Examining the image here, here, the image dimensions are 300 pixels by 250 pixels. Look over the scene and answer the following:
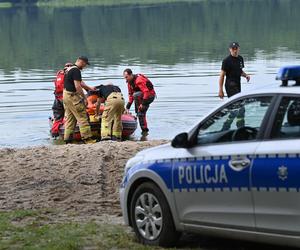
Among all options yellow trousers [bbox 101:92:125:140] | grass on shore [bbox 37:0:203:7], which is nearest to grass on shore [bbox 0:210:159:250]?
yellow trousers [bbox 101:92:125:140]

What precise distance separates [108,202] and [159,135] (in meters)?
9.09

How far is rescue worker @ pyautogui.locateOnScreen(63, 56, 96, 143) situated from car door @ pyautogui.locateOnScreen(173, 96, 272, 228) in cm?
991

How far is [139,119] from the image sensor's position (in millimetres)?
19938

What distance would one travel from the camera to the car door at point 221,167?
7.27 metres

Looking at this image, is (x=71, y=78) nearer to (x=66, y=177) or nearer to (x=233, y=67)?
(x=233, y=67)

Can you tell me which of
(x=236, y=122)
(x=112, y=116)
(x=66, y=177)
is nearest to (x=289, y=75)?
(x=236, y=122)

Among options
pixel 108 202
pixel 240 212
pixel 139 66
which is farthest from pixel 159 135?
pixel 139 66

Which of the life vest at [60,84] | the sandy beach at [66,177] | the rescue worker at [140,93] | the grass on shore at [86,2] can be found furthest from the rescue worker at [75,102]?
the grass on shore at [86,2]

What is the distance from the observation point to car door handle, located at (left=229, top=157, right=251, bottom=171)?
718cm

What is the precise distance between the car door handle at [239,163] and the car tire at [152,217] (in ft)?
2.98

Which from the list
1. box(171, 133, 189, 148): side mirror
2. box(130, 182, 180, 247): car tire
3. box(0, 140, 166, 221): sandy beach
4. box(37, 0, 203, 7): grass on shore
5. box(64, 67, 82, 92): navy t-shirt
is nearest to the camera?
box(171, 133, 189, 148): side mirror

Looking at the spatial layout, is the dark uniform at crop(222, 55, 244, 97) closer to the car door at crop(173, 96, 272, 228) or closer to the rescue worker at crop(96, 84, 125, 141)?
the rescue worker at crop(96, 84, 125, 141)

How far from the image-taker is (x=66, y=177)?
12.0 metres

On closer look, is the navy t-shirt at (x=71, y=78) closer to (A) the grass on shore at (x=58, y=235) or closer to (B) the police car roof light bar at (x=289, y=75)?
(A) the grass on shore at (x=58, y=235)
